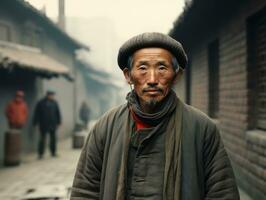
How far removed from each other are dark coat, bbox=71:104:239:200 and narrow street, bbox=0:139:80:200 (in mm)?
4942

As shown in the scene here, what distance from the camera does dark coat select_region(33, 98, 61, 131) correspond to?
11938 mm

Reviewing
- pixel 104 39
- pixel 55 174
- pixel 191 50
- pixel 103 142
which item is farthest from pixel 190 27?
pixel 104 39

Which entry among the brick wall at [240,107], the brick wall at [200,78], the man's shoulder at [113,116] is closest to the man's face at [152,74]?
the man's shoulder at [113,116]

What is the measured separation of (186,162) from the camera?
222 cm

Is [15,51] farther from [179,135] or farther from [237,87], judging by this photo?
[179,135]

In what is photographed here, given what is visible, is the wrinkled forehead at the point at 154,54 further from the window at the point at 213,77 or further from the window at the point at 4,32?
the window at the point at 4,32

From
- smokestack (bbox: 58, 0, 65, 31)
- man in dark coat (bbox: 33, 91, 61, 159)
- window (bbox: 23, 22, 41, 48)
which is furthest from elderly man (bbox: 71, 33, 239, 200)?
smokestack (bbox: 58, 0, 65, 31)

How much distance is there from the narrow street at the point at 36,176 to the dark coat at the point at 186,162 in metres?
4.94

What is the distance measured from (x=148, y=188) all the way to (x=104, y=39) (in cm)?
8191

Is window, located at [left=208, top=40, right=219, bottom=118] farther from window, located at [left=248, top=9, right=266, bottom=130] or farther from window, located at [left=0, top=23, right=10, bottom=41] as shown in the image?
window, located at [left=0, top=23, right=10, bottom=41]

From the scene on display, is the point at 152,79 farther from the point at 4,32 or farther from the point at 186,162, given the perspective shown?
the point at 4,32

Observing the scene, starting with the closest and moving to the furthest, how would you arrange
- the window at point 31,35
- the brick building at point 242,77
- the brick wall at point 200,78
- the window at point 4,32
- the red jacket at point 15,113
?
1. the brick building at point 242,77
2. the brick wall at point 200,78
3. the red jacket at point 15,113
4. the window at point 4,32
5. the window at point 31,35

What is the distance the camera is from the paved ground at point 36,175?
767cm

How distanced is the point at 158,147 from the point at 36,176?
7.28 metres
